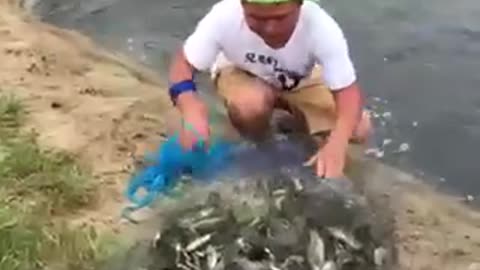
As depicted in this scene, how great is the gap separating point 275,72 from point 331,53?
36 cm

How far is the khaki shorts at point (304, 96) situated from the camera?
511cm

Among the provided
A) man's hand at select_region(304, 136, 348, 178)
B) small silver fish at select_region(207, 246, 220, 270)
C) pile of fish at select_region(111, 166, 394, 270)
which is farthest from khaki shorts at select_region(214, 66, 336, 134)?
small silver fish at select_region(207, 246, 220, 270)

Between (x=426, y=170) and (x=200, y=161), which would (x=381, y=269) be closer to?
(x=200, y=161)

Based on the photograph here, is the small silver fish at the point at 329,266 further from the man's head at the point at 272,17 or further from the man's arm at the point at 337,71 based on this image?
the man's head at the point at 272,17

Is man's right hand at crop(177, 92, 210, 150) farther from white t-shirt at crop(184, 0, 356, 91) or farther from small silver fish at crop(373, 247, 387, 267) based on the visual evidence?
small silver fish at crop(373, 247, 387, 267)

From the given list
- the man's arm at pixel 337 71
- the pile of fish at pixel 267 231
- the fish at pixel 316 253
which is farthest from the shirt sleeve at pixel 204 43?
the fish at pixel 316 253

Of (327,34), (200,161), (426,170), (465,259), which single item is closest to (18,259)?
(200,161)

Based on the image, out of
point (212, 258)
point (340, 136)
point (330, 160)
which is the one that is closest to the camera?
point (212, 258)

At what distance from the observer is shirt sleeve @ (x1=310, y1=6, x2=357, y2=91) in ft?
15.4

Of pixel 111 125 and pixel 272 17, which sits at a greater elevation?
pixel 272 17

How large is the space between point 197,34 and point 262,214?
4.23ft

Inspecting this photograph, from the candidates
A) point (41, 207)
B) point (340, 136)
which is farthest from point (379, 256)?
point (41, 207)

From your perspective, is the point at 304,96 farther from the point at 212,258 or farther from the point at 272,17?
the point at 212,258

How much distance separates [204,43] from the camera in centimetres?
486
